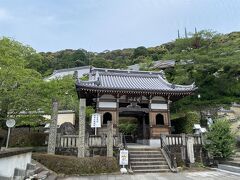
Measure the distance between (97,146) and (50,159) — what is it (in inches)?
111

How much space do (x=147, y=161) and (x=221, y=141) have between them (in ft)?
14.4

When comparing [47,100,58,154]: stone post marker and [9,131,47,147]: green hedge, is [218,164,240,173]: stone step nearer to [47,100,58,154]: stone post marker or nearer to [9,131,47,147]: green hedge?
[47,100,58,154]: stone post marker

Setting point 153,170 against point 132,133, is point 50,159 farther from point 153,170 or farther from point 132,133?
point 132,133

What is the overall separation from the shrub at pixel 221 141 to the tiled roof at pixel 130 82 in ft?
14.8

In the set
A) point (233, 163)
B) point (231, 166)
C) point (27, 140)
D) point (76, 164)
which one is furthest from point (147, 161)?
point (27, 140)

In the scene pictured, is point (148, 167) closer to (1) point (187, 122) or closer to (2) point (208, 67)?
(1) point (187, 122)

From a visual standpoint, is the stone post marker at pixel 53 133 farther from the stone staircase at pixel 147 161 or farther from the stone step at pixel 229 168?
the stone step at pixel 229 168

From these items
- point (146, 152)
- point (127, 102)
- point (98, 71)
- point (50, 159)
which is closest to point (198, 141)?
point (146, 152)

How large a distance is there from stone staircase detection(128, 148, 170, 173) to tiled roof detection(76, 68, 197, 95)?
4621mm

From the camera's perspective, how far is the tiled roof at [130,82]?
16547 mm

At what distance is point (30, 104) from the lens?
43.3ft

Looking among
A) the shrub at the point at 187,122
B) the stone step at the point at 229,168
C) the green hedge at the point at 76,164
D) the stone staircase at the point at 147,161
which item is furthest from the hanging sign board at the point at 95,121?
the shrub at the point at 187,122

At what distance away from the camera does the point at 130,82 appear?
63.6ft

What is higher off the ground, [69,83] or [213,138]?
[69,83]
